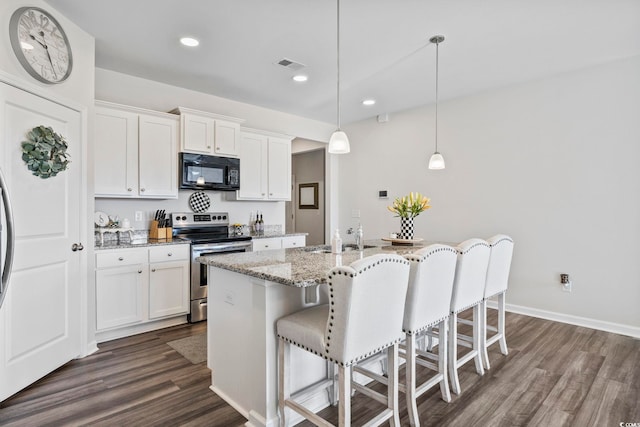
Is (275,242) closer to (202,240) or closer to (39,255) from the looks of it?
(202,240)

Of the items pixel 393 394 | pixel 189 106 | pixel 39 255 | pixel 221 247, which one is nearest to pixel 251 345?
pixel 393 394

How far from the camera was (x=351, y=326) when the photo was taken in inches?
61.2

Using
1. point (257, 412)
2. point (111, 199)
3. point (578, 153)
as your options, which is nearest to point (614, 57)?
point (578, 153)

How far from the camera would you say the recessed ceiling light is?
2.96 metres

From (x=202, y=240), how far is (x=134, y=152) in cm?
113

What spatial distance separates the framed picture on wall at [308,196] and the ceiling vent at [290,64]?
12.3 feet

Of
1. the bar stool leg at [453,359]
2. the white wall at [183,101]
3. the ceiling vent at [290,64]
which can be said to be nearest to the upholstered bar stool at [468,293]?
the bar stool leg at [453,359]

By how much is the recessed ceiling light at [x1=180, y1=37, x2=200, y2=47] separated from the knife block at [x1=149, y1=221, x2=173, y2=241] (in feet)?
6.21

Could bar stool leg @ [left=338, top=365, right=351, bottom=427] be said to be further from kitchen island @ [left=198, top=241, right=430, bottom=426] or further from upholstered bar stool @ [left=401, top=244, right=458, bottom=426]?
upholstered bar stool @ [left=401, top=244, right=458, bottom=426]

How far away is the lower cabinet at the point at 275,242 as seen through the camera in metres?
4.32

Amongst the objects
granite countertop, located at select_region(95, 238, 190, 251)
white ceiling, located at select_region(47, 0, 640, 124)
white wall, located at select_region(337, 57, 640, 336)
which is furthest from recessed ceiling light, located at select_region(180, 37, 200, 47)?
white wall, located at select_region(337, 57, 640, 336)

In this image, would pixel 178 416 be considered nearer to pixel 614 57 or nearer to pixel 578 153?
pixel 578 153

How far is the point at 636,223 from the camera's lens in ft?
10.9

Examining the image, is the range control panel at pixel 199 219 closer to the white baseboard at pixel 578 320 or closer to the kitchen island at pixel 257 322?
the kitchen island at pixel 257 322
